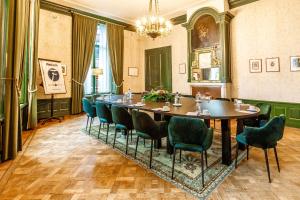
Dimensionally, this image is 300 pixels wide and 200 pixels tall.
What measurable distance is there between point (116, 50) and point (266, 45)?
552 centimetres

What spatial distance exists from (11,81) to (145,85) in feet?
21.7

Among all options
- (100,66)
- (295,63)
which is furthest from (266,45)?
(100,66)

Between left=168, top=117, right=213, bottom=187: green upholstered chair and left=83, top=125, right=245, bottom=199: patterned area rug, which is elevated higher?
left=168, top=117, right=213, bottom=187: green upholstered chair

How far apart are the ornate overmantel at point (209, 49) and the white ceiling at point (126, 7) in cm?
69

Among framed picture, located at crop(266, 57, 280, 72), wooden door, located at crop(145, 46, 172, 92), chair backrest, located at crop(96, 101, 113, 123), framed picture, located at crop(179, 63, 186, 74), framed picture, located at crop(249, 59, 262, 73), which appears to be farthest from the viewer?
wooden door, located at crop(145, 46, 172, 92)

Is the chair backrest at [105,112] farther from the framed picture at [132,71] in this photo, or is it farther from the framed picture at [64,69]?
the framed picture at [132,71]

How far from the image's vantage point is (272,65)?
17.5 ft

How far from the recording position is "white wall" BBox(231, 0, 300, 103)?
497 cm

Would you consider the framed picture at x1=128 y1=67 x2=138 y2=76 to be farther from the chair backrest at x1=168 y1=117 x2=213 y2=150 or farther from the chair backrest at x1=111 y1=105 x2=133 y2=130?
the chair backrest at x1=168 y1=117 x2=213 y2=150

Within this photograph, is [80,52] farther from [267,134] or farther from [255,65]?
[267,134]

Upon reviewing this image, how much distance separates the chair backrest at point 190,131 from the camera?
2.18m

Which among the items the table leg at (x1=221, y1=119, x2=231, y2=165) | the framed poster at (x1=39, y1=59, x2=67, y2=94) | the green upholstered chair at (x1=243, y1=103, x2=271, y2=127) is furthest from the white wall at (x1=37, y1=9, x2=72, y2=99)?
the green upholstered chair at (x1=243, y1=103, x2=271, y2=127)

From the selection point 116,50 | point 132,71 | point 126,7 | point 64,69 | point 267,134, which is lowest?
point 267,134

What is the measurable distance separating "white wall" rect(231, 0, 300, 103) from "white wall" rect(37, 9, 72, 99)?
5.65 metres
